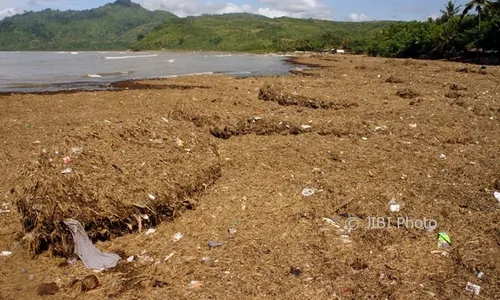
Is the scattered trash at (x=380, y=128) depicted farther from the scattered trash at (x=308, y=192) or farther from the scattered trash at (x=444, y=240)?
the scattered trash at (x=444, y=240)

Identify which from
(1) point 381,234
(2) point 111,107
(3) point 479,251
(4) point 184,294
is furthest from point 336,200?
(2) point 111,107

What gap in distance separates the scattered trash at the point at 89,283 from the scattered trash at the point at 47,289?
263 mm

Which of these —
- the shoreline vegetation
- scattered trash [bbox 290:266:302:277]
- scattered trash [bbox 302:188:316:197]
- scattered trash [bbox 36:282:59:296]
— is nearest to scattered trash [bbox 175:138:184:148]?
scattered trash [bbox 302:188:316:197]

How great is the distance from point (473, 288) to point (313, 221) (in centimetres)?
169

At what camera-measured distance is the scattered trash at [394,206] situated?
4.65m

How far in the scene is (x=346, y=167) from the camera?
6207mm

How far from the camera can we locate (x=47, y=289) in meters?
3.60

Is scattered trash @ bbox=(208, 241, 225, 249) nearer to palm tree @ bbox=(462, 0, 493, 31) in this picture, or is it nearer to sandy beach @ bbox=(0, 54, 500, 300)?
sandy beach @ bbox=(0, 54, 500, 300)

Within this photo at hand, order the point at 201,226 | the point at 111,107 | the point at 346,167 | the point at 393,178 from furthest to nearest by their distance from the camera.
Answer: the point at 111,107, the point at 346,167, the point at 393,178, the point at 201,226

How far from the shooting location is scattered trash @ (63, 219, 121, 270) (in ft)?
12.9

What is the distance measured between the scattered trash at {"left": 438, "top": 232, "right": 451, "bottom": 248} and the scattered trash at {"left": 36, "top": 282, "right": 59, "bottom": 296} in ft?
12.2

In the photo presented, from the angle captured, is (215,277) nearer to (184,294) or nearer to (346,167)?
(184,294)

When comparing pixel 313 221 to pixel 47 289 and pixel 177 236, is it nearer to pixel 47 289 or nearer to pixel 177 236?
pixel 177 236

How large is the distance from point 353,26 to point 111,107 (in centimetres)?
16350
